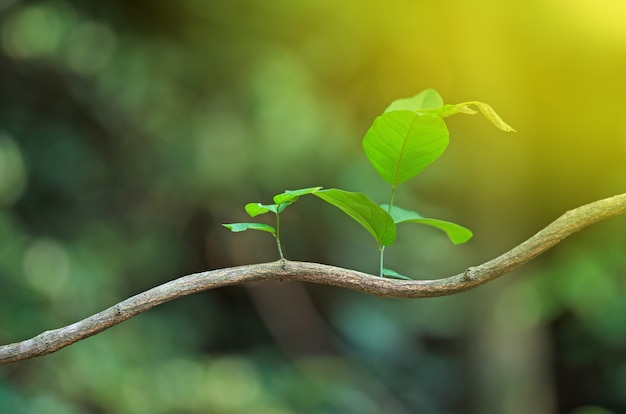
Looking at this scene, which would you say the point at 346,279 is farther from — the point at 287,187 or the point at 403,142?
the point at 287,187

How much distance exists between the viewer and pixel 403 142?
19.6 inches

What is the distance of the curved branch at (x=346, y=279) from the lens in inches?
17.7

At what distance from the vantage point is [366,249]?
2.56 m

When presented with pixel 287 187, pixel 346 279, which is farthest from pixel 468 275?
pixel 287 187

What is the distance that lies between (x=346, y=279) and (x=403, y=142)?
108 millimetres

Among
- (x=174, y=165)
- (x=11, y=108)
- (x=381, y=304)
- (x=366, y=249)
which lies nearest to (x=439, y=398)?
(x=381, y=304)

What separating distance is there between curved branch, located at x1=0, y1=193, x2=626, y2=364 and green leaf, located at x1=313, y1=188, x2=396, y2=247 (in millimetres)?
51

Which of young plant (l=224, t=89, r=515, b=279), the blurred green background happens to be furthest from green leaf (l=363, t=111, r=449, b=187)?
the blurred green background

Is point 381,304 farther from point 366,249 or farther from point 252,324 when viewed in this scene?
point 252,324

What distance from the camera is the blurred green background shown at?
2234 mm

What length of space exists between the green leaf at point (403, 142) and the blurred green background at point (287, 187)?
1.74 meters

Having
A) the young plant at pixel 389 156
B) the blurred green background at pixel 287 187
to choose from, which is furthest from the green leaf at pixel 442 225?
the blurred green background at pixel 287 187

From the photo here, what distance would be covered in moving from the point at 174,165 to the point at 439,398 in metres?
1.28

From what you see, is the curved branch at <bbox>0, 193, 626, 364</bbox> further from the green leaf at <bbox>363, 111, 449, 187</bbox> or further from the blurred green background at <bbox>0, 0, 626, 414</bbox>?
the blurred green background at <bbox>0, 0, 626, 414</bbox>
